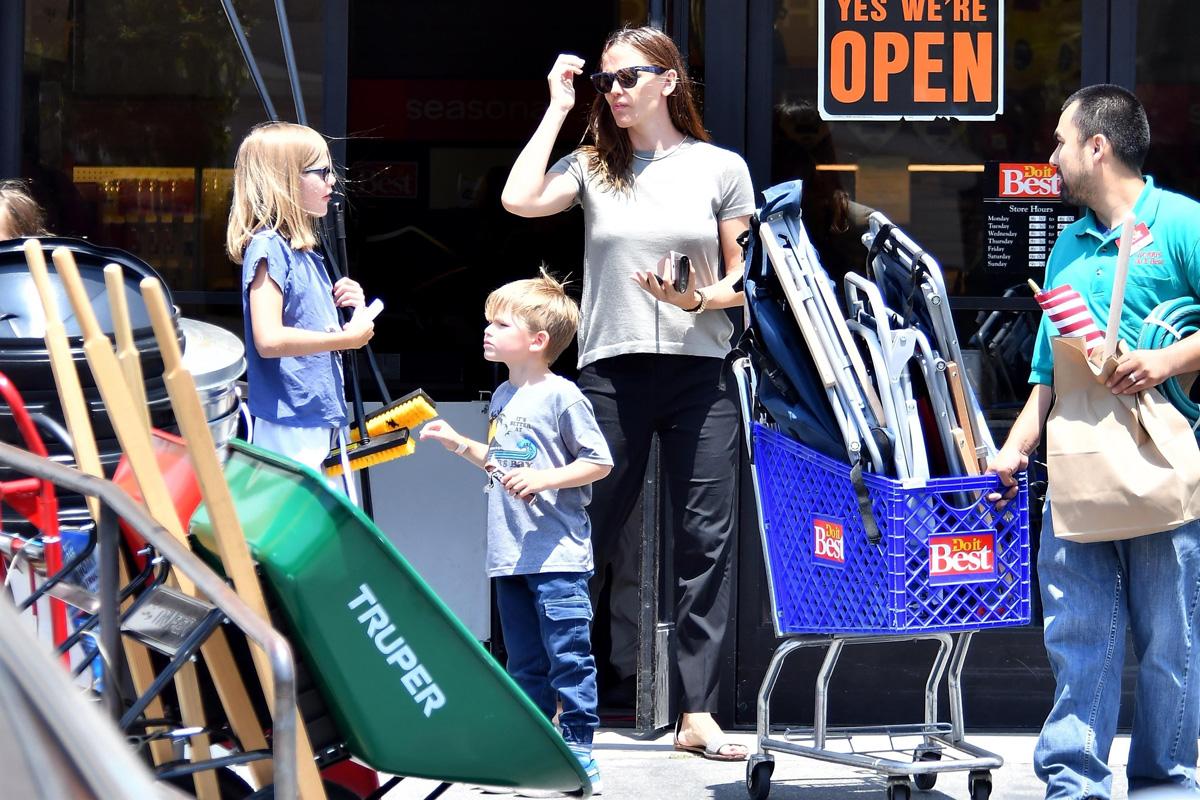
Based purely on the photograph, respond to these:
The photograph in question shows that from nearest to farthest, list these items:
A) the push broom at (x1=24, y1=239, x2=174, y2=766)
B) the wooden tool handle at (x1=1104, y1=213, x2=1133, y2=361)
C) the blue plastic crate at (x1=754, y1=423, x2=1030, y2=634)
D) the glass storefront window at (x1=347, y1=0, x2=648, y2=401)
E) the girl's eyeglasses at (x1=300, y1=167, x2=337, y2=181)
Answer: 1. the push broom at (x1=24, y1=239, x2=174, y2=766)
2. the wooden tool handle at (x1=1104, y1=213, x2=1133, y2=361)
3. the blue plastic crate at (x1=754, y1=423, x2=1030, y2=634)
4. the girl's eyeglasses at (x1=300, y1=167, x2=337, y2=181)
5. the glass storefront window at (x1=347, y1=0, x2=648, y2=401)

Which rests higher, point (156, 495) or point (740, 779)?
point (156, 495)

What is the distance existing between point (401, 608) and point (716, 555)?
247 cm

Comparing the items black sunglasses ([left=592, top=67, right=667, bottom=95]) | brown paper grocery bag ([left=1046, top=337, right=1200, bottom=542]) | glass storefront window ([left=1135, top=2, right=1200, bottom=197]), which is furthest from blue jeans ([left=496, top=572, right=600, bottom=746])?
glass storefront window ([left=1135, top=2, right=1200, bottom=197])

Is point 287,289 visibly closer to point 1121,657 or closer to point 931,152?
point 931,152

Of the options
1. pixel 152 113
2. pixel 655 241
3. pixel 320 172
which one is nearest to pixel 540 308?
pixel 655 241

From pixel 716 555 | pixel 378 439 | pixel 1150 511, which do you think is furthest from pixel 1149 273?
pixel 378 439

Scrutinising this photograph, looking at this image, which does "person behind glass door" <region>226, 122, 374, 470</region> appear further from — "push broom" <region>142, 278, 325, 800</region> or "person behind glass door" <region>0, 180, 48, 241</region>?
"push broom" <region>142, 278, 325, 800</region>

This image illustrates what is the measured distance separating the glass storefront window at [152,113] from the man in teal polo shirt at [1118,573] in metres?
2.79

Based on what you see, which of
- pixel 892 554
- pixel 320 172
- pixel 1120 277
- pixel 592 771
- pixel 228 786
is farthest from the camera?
pixel 320 172

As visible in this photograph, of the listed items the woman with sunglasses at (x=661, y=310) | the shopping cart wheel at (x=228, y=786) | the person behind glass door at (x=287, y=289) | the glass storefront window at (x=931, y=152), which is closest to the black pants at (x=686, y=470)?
the woman with sunglasses at (x=661, y=310)

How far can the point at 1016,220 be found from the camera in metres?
5.29

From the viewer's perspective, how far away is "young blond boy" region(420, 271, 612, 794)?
4223 mm

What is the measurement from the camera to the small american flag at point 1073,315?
150 inches

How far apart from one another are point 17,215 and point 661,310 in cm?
207
